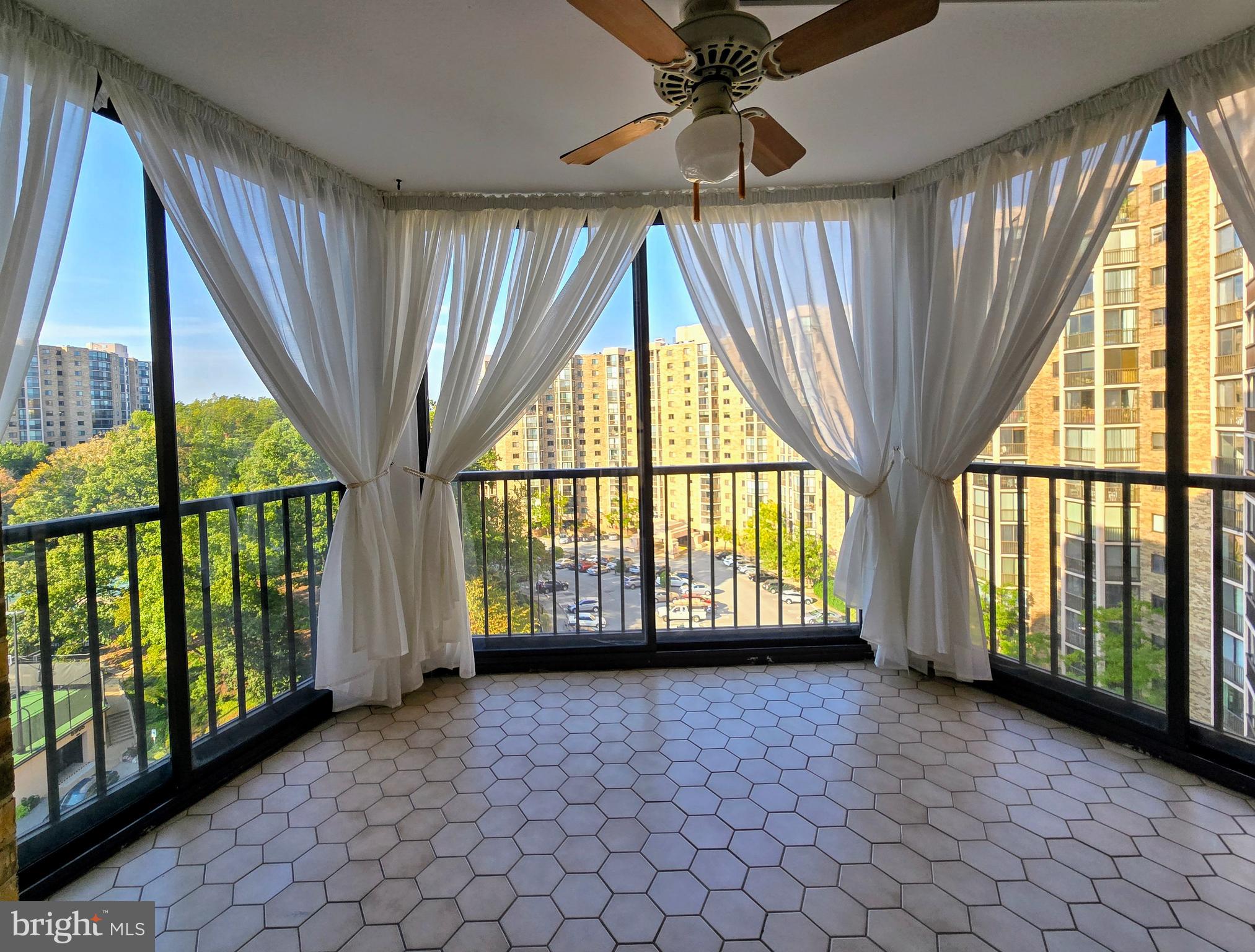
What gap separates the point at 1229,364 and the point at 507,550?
10.4ft

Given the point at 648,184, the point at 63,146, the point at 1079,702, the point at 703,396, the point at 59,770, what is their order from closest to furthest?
the point at 63,146 < the point at 59,770 < the point at 1079,702 < the point at 648,184 < the point at 703,396

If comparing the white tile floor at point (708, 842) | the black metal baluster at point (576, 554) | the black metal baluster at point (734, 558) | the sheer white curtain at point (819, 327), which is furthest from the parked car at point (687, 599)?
the sheer white curtain at point (819, 327)

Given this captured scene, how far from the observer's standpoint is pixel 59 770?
182 cm

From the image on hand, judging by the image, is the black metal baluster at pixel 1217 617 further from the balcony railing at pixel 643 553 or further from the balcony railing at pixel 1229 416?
the balcony railing at pixel 643 553

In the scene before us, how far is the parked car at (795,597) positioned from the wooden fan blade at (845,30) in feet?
8.68

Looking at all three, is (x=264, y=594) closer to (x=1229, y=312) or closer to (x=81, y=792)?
(x=81, y=792)


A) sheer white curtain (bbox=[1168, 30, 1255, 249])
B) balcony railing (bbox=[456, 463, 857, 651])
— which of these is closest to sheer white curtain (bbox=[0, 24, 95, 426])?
balcony railing (bbox=[456, 463, 857, 651])

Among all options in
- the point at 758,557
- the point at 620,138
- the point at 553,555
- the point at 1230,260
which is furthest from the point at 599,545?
the point at 1230,260

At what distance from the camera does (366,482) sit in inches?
105

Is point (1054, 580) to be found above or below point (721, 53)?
below

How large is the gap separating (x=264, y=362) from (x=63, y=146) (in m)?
0.78

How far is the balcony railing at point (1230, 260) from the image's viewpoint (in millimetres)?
2021

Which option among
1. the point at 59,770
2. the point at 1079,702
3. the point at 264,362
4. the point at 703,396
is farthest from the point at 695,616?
the point at 59,770

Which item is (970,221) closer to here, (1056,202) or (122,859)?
(1056,202)
